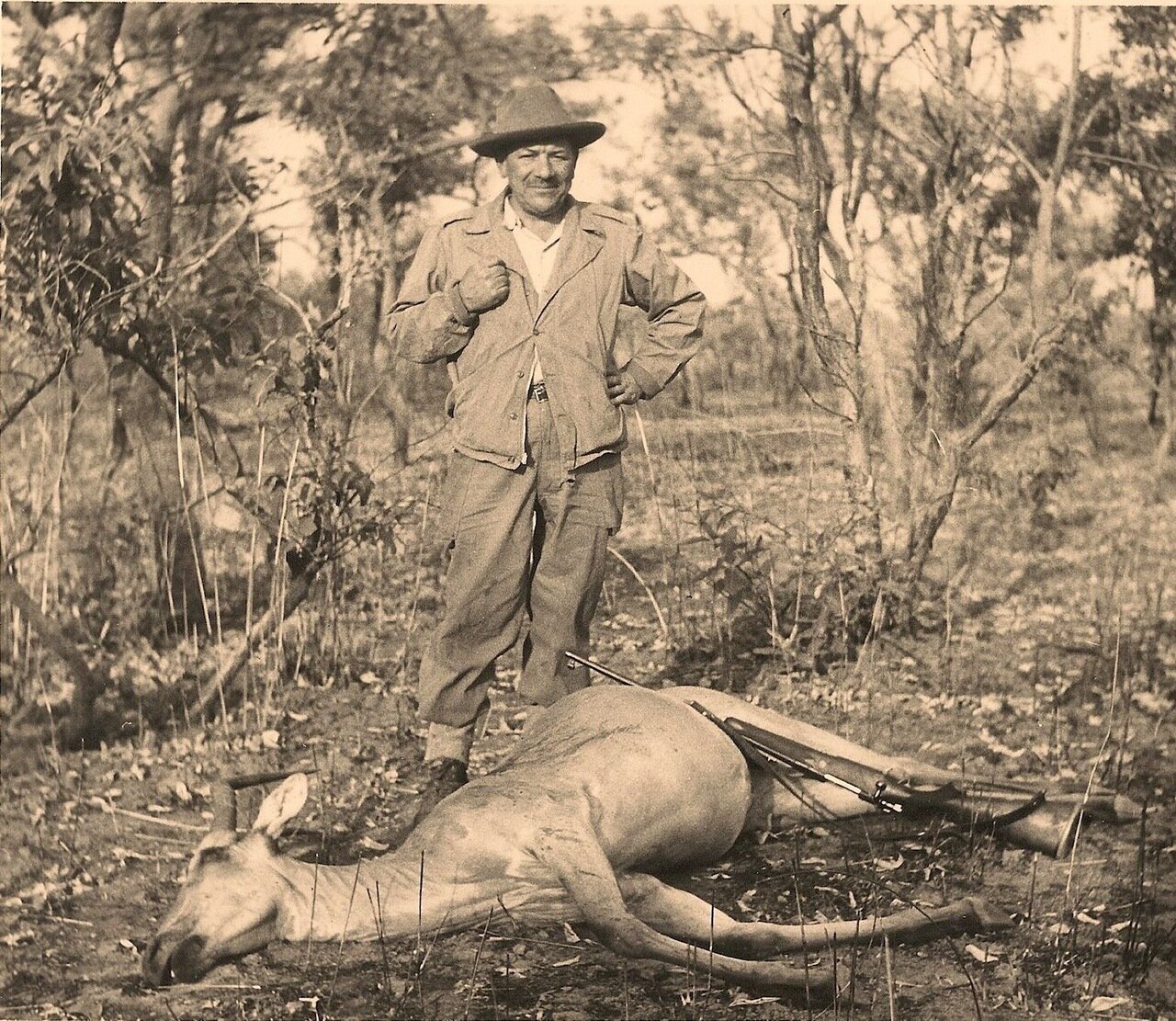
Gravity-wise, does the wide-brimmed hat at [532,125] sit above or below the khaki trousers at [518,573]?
above

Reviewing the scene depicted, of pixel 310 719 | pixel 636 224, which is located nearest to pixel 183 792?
pixel 310 719

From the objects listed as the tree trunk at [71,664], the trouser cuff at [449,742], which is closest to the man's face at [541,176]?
the trouser cuff at [449,742]

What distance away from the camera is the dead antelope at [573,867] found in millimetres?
3461

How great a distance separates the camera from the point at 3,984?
3740 millimetres

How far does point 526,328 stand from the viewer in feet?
13.6

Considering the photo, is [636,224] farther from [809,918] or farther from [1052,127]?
[809,918]

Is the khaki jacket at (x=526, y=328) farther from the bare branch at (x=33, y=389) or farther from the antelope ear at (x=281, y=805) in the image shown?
the bare branch at (x=33, y=389)

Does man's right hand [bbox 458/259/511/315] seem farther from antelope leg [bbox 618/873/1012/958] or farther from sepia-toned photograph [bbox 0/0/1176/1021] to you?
antelope leg [bbox 618/873/1012/958]

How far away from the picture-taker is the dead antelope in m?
3.46

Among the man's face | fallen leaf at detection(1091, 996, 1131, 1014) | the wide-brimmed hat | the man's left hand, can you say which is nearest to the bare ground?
fallen leaf at detection(1091, 996, 1131, 1014)

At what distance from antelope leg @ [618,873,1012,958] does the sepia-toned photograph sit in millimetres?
202

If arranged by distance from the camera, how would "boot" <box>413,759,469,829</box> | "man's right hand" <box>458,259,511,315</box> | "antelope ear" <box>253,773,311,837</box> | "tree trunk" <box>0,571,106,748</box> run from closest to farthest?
1. "antelope ear" <box>253,773,311,837</box>
2. "man's right hand" <box>458,259,511,315</box>
3. "boot" <box>413,759,469,829</box>
4. "tree trunk" <box>0,571,106,748</box>

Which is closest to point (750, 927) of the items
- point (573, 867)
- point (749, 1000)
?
point (749, 1000)

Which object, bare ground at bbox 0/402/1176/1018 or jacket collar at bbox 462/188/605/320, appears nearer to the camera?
bare ground at bbox 0/402/1176/1018
